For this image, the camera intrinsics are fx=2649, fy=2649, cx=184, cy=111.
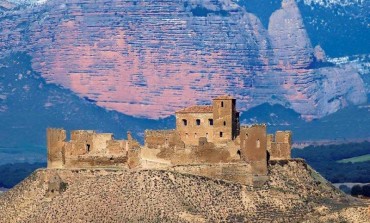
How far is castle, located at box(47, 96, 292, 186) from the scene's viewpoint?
346 ft

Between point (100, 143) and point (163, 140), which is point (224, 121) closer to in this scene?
point (163, 140)

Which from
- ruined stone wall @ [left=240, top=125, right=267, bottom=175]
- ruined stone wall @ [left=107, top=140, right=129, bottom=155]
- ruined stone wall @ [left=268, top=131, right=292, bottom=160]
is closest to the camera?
ruined stone wall @ [left=240, top=125, right=267, bottom=175]

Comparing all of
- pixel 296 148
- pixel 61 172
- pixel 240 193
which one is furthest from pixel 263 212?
pixel 296 148

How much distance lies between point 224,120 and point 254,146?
Answer: 5.73 ft

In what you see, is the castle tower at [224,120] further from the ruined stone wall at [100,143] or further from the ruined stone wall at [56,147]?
the ruined stone wall at [56,147]

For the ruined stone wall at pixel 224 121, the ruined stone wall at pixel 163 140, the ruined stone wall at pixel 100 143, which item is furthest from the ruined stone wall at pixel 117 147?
the ruined stone wall at pixel 224 121

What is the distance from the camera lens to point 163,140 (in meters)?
107

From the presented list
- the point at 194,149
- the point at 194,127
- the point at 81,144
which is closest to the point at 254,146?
the point at 194,149

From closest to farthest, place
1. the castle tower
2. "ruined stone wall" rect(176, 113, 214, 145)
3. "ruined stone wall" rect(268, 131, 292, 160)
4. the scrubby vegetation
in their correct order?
the castle tower
"ruined stone wall" rect(176, 113, 214, 145)
"ruined stone wall" rect(268, 131, 292, 160)
the scrubby vegetation

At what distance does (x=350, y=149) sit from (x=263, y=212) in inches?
3194

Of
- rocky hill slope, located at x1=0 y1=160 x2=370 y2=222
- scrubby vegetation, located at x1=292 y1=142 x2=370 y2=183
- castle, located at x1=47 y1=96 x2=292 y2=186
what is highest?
scrubby vegetation, located at x1=292 y1=142 x2=370 y2=183

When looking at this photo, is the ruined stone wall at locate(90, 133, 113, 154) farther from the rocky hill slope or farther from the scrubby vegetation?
the scrubby vegetation

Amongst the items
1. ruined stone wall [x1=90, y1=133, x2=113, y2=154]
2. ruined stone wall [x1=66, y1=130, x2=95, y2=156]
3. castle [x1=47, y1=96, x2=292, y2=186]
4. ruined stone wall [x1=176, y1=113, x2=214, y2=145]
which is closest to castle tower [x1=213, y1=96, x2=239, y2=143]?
castle [x1=47, y1=96, x2=292, y2=186]

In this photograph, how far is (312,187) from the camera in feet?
356
